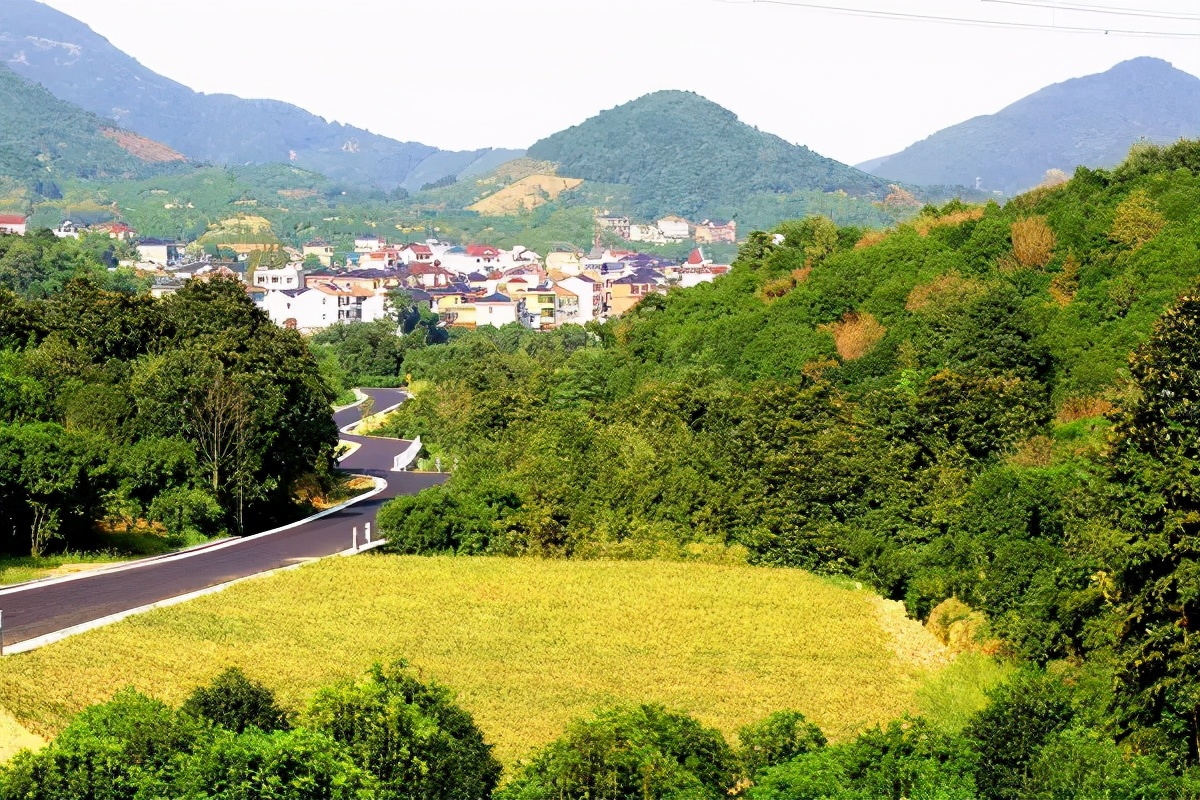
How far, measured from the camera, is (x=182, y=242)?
13875 centimetres

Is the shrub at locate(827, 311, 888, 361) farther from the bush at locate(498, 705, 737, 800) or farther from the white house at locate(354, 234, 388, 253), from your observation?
the white house at locate(354, 234, 388, 253)

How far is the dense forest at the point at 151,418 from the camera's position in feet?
65.8

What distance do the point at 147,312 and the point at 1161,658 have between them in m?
19.6

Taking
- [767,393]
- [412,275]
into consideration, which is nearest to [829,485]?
[767,393]

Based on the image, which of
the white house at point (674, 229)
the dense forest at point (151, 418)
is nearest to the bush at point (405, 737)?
the dense forest at point (151, 418)

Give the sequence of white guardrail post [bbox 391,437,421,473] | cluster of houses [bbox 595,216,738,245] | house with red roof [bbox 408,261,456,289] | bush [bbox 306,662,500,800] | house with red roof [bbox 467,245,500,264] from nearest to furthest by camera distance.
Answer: bush [bbox 306,662,500,800]
white guardrail post [bbox 391,437,421,473]
house with red roof [bbox 408,261,456,289]
house with red roof [bbox 467,245,500,264]
cluster of houses [bbox 595,216,738,245]

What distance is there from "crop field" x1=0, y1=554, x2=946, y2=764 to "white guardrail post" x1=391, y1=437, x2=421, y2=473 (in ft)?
37.9

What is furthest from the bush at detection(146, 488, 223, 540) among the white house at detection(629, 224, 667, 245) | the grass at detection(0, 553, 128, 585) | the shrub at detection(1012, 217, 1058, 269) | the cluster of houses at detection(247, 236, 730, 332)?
the white house at detection(629, 224, 667, 245)

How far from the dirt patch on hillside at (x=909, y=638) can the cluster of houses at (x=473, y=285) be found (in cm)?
5178

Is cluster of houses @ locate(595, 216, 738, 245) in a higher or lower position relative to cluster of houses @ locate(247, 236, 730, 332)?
higher

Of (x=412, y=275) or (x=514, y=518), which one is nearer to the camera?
(x=514, y=518)

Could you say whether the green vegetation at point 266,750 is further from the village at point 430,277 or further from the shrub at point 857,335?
the village at point 430,277

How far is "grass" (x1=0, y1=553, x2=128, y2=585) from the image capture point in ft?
60.6

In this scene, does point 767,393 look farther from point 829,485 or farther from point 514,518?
point 514,518
